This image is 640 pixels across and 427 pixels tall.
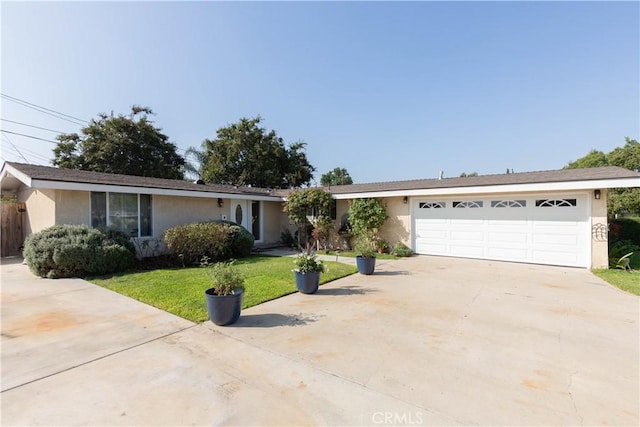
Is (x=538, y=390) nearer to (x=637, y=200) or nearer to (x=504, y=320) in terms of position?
(x=504, y=320)

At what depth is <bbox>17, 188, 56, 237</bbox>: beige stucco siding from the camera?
28.8 feet

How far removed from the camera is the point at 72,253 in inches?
292

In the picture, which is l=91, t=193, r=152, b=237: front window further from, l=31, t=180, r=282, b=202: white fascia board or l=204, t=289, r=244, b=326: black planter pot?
l=204, t=289, r=244, b=326: black planter pot

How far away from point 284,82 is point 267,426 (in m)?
15.4

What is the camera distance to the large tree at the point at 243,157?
93.2 feet

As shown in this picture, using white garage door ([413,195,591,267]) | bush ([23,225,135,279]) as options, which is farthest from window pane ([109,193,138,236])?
white garage door ([413,195,591,267])

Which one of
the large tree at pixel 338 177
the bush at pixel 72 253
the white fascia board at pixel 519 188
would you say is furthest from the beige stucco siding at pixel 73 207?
the large tree at pixel 338 177

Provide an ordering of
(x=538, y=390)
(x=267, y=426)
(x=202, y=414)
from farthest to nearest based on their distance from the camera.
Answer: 1. (x=538, y=390)
2. (x=202, y=414)
3. (x=267, y=426)

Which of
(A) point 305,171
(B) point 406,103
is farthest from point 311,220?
(A) point 305,171

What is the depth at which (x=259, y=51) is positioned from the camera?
12055 mm

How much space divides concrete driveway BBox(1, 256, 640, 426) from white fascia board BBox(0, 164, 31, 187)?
3571mm

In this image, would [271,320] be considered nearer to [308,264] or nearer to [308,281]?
[308,281]

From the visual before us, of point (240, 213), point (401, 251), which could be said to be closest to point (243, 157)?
point (240, 213)

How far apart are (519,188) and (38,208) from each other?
1692 cm
